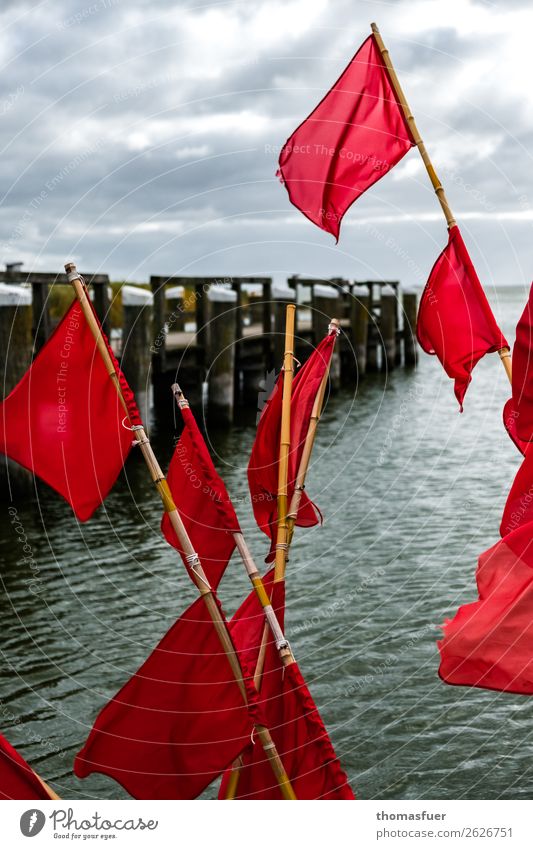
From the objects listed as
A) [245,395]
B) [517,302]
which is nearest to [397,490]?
[245,395]

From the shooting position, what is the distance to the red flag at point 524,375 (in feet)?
16.7

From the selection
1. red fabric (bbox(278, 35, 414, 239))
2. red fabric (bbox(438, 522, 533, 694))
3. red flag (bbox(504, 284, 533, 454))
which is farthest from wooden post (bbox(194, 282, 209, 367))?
red flag (bbox(504, 284, 533, 454))

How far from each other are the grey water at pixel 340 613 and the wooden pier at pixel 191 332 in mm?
2083

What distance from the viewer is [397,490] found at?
18625mm

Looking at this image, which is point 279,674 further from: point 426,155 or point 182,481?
point 426,155

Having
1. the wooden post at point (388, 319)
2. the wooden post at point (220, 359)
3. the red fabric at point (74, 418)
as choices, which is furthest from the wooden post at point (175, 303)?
→ the red fabric at point (74, 418)

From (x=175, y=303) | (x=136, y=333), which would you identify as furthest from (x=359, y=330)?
(x=136, y=333)

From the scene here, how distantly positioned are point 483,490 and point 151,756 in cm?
1324

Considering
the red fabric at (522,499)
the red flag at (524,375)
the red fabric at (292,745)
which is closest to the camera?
the red flag at (524,375)

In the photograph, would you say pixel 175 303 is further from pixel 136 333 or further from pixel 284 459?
pixel 284 459

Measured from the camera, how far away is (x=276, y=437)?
20.8 feet

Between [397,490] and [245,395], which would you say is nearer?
[397,490]

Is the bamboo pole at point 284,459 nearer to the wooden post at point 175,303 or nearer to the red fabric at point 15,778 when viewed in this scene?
the red fabric at point 15,778

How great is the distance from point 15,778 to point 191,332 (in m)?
22.7
